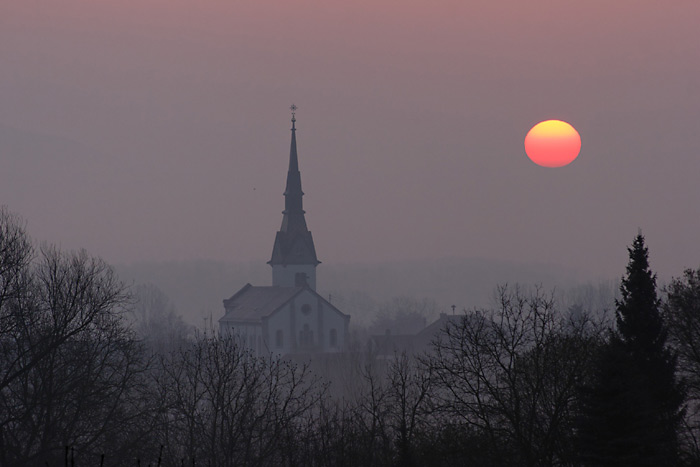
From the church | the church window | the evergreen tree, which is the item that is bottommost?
the evergreen tree

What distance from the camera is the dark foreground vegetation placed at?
19.7m

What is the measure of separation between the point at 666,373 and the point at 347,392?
200 feet

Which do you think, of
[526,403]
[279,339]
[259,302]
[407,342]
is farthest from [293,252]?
[526,403]

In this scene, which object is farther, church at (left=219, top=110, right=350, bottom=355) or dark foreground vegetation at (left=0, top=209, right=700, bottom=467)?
church at (left=219, top=110, right=350, bottom=355)

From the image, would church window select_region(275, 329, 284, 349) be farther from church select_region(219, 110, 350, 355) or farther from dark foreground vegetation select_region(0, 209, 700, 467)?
dark foreground vegetation select_region(0, 209, 700, 467)

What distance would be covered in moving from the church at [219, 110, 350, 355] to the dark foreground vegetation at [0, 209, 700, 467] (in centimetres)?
9955

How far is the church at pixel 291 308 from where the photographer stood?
440ft

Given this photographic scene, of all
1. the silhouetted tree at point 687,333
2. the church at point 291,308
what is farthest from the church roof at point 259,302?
the silhouetted tree at point 687,333

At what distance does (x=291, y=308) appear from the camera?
13462 cm

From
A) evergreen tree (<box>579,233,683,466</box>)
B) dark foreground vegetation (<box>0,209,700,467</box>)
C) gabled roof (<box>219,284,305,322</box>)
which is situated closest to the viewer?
evergreen tree (<box>579,233,683,466</box>)

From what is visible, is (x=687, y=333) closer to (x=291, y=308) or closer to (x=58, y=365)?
(x=58, y=365)

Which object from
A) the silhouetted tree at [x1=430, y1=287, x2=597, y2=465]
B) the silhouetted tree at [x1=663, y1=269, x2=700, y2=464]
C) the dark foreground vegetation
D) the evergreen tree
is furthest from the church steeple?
the evergreen tree

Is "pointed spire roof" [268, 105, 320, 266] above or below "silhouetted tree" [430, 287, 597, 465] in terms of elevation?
above

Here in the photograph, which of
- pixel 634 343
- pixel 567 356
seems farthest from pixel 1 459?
pixel 634 343
